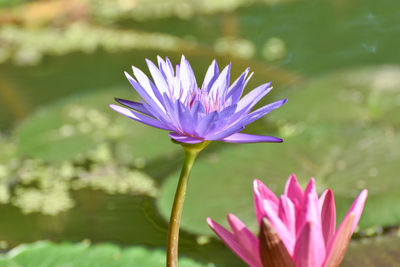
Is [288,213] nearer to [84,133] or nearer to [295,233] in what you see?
[295,233]

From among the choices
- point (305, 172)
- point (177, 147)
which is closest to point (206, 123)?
point (305, 172)

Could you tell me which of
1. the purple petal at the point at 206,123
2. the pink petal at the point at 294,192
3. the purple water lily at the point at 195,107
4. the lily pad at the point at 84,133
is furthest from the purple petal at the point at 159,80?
the lily pad at the point at 84,133

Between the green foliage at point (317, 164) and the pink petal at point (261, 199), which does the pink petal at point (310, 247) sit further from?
the green foliage at point (317, 164)

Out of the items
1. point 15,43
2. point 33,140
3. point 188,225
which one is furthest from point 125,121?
point 15,43

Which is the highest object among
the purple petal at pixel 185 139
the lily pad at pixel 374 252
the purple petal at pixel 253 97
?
the purple petal at pixel 253 97

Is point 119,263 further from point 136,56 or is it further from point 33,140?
point 136,56
